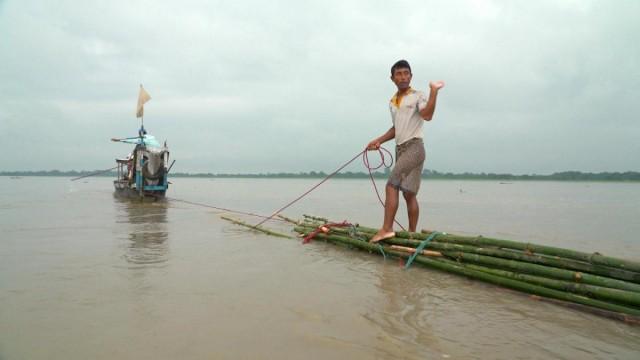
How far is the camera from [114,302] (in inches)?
138

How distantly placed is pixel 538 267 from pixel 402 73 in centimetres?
299

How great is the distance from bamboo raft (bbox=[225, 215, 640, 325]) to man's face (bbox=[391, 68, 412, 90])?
216 centimetres

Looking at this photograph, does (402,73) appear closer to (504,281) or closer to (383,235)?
(383,235)

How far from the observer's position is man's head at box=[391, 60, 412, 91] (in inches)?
202

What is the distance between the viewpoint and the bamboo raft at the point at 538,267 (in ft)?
10.8

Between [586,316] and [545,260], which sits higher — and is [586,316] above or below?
below

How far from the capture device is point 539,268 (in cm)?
388

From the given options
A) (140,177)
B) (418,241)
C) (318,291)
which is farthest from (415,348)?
(140,177)

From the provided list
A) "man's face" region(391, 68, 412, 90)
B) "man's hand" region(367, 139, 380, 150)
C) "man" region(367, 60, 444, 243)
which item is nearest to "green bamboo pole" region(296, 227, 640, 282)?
"man" region(367, 60, 444, 243)

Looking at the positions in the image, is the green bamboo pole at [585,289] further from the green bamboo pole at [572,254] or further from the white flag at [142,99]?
the white flag at [142,99]

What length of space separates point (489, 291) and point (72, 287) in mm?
4622

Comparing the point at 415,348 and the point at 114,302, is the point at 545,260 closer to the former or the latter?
the point at 415,348

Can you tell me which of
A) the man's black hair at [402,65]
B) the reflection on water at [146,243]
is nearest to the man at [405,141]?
the man's black hair at [402,65]

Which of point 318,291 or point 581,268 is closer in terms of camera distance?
point 581,268
